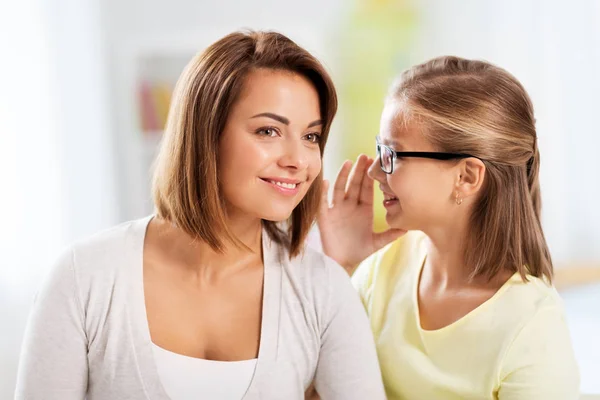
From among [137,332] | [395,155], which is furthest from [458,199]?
[137,332]

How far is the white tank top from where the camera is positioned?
141cm

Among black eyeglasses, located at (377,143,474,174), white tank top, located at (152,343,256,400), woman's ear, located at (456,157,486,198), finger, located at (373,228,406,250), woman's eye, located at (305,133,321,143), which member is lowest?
white tank top, located at (152,343,256,400)

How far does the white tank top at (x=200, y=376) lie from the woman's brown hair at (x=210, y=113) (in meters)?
0.22

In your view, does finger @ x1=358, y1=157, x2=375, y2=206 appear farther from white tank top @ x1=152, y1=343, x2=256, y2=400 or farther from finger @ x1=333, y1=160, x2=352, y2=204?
white tank top @ x1=152, y1=343, x2=256, y2=400

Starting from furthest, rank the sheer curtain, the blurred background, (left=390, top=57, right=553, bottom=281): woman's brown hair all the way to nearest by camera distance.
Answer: the blurred background → the sheer curtain → (left=390, top=57, right=553, bottom=281): woman's brown hair

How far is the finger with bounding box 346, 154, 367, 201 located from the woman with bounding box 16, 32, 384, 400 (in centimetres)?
30

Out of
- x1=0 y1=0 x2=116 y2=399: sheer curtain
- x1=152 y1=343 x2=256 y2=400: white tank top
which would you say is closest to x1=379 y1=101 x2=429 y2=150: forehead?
x1=152 y1=343 x2=256 y2=400: white tank top

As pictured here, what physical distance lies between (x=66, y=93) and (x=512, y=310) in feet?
8.36

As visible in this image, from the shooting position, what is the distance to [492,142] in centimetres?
151

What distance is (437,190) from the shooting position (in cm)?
158

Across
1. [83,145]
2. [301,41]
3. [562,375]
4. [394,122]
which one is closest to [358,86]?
[301,41]

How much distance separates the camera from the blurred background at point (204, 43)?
122 inches

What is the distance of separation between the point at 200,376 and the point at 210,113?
484mm

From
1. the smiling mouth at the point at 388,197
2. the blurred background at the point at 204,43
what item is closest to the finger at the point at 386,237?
the smiling mouth at the point at 388,197
